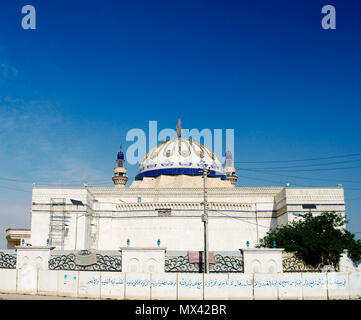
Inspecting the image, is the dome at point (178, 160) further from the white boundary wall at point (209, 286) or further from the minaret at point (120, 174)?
the white boundary wall at point (209, 286)

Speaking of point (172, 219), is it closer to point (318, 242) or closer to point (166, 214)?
point (166, 214)

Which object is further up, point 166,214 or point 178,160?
point 178,160

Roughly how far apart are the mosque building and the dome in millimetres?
Answer: 4681

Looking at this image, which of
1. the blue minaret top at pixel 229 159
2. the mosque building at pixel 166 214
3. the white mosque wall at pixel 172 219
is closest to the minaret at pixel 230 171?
the blue minaret top at pixel 229 159

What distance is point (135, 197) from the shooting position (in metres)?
41.8

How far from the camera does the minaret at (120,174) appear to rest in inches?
2041

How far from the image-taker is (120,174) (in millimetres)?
52406

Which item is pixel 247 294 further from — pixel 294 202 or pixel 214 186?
pixel 214 186

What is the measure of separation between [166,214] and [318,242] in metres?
17.2

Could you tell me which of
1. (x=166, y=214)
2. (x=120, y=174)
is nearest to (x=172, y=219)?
(x=166, y=214)

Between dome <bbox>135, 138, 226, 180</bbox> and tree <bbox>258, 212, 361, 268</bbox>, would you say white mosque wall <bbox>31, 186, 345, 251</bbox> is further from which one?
dome <bbox>135, 138, 226, 180</bbox>

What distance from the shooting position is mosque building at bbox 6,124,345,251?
1398 inches

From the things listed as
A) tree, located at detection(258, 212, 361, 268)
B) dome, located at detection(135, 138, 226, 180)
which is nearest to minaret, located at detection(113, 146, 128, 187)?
dome, located at detection(135, 138, 226, 180)

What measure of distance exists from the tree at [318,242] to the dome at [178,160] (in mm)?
17776
